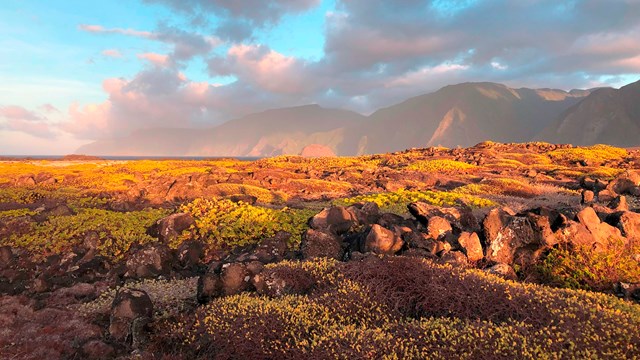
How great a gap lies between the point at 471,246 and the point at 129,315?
11.9 m

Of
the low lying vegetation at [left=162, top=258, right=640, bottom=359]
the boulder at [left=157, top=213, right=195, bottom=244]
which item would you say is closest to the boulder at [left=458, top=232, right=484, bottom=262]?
the low lying vegetation at [left=162, top=258, right=640, bottom=359]

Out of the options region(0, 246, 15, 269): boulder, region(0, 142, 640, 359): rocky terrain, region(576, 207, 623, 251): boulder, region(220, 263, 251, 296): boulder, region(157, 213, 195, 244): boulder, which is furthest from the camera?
region(157, 213, 195, 244): boulder

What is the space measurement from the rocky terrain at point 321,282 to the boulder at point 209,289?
0.10 feet

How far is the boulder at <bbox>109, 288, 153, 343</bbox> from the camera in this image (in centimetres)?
1062

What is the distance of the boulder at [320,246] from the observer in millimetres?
15680

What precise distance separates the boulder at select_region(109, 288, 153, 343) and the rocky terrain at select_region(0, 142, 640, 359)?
3 cm

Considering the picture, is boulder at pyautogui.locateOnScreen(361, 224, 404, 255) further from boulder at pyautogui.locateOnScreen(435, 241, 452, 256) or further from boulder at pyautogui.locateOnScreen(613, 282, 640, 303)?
boulder at pyautogui.locateOnScreen(613, 282, 640, 303)

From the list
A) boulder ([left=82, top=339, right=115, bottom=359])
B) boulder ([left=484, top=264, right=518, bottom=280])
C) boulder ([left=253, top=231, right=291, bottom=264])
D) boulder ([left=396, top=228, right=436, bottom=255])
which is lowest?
boulder ([left=82, top=339, right=115, bottom=359])

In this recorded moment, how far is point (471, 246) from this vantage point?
1524 cm

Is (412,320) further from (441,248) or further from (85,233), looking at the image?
(85,233)

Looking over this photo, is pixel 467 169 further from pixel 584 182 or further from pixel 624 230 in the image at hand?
pixel 624 230

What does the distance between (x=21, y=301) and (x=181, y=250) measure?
593 cm

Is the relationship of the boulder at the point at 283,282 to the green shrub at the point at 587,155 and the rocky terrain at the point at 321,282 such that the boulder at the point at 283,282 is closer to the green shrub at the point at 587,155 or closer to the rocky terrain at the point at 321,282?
the rocky terrain at the point at 321,282

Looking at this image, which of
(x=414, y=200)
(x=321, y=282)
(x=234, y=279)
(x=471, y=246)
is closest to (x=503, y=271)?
(x=471, y=246)
